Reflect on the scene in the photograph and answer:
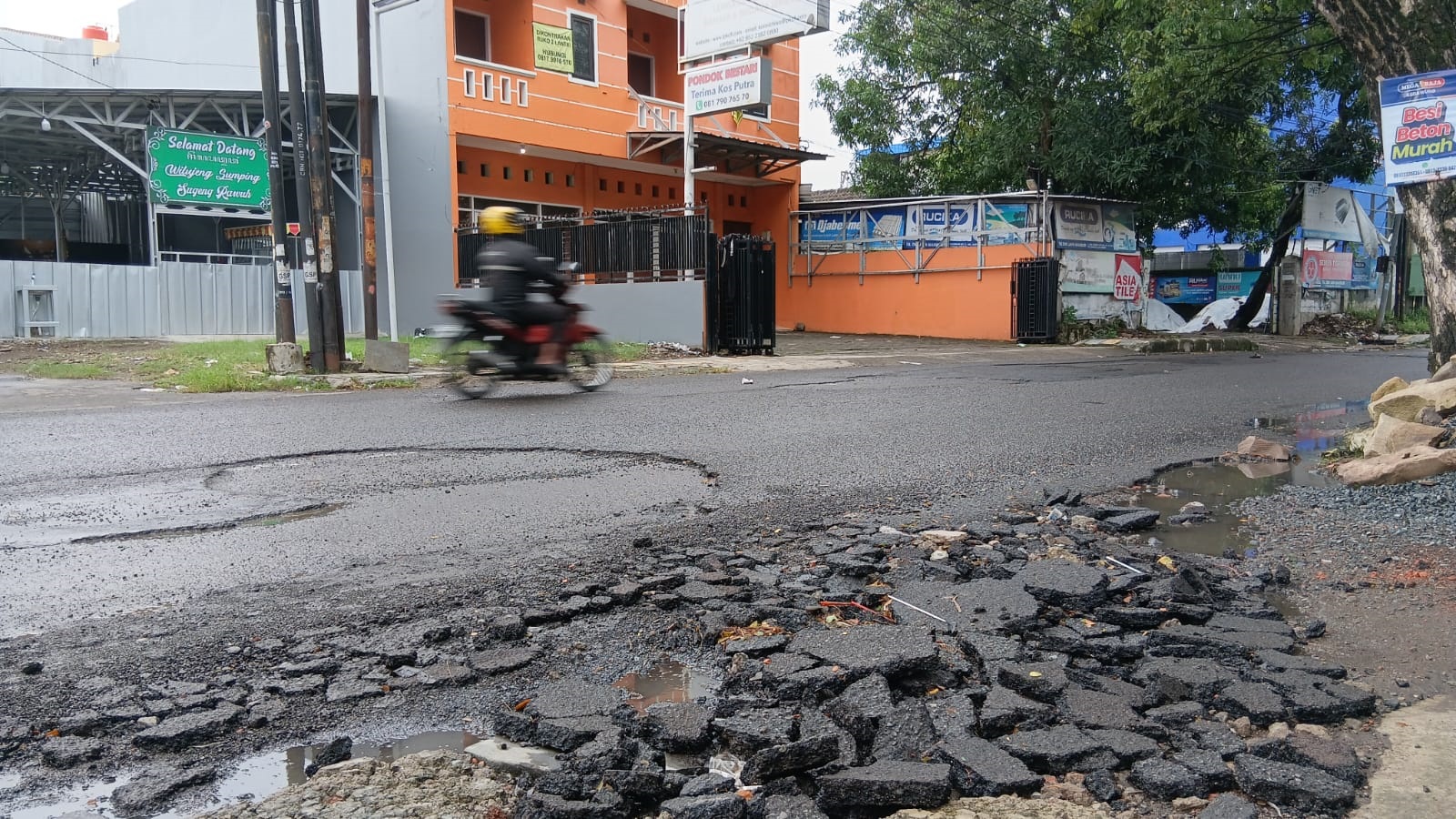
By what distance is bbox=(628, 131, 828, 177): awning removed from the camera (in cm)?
2412

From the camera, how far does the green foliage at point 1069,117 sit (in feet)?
75.8

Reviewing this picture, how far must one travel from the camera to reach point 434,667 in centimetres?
330

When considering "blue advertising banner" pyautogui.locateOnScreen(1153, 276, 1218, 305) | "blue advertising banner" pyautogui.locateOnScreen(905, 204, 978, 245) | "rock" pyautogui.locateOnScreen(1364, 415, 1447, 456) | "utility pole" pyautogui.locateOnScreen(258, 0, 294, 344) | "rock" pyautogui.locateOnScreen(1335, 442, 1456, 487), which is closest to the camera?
"rock" pyautogui.locateOnScreen(1335, 442, 1456, 487)

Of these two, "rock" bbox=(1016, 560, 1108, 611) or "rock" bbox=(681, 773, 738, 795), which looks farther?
"rock" bbox=(1016, 560, 1108, 611)

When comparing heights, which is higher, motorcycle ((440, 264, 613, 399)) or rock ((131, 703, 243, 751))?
motorcycle ((440, 264, 613, 399))

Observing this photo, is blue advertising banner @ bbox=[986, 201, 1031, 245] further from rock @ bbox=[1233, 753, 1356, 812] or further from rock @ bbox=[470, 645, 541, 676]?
rock @ bbox=[1233, 753, 1356, 812]

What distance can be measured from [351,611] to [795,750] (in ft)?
6.24

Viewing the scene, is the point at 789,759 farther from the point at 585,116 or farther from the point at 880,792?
the point at 585,116

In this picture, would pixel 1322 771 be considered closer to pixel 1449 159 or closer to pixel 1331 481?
pixel 1331 481

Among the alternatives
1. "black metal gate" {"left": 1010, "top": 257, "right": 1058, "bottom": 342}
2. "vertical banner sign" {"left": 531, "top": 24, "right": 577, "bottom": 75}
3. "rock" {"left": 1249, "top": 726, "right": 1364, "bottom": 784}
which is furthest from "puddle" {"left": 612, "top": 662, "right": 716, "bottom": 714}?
"vertical banner sign" {"left": 531, "top": 24, "right": 577, "bottom": 75}

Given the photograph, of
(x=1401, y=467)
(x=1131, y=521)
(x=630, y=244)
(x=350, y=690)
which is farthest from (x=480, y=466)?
(x=630, y=244)

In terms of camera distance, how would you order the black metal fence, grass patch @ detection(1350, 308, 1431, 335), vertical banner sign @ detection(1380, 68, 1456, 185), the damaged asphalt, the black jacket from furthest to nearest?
grass patch @ detection(1350, 308, 1431, 335), the black metal fence, the black jacket, vertical banner sign @ detection(1380, 68, 1456, 185), the damaged asphalt

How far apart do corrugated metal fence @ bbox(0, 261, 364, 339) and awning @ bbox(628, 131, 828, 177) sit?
7235 millimetres

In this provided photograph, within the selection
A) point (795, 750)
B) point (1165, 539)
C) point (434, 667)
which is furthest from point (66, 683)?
point (1165, 539)
